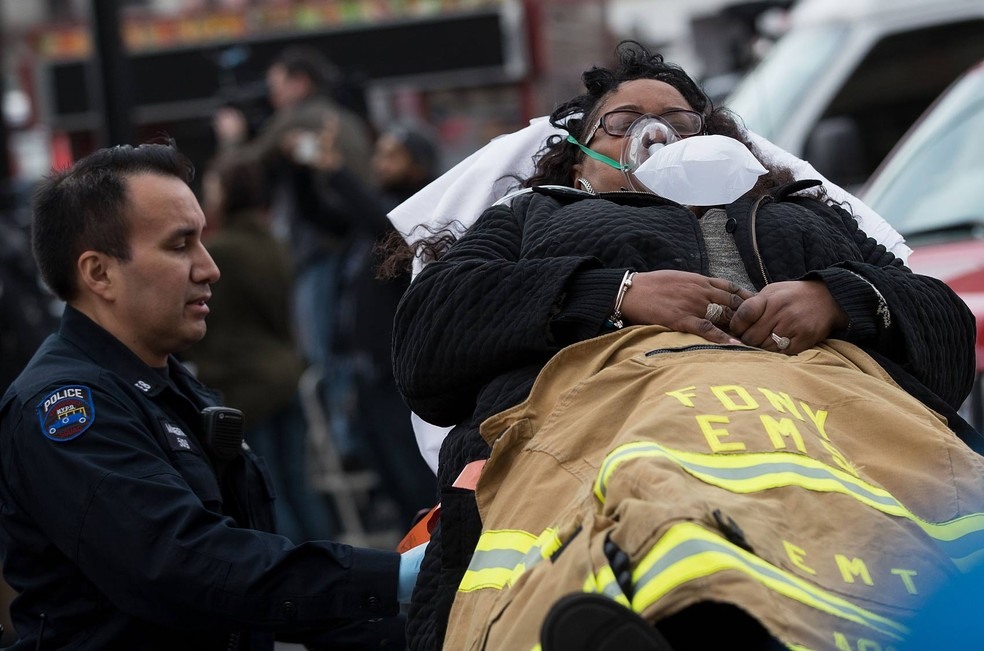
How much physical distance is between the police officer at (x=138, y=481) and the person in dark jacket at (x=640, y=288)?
33 centimetres

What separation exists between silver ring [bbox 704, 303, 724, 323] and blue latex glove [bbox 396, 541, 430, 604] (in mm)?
759

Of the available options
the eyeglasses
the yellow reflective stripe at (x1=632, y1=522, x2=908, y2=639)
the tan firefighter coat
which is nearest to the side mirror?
the eyeglasses

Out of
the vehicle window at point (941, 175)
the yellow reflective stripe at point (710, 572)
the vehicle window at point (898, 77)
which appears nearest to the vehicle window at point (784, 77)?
the vehicle window at point (898, 77)

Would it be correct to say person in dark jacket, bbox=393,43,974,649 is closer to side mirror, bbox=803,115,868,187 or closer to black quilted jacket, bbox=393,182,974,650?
black quilted jacket, bbox=393,182,974,650

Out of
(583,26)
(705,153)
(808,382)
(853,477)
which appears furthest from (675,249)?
(583,26)

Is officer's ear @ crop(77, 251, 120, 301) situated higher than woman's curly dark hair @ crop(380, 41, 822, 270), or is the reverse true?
woman's curly dark hair @ crop(380, 41, 822, 270)

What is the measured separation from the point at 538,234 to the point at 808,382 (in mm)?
805

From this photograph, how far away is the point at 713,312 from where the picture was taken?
310 centimetres

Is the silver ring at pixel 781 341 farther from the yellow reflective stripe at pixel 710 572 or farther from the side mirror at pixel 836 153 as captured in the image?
the side mirror at pixel 836 153

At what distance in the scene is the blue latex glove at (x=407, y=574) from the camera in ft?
10.6

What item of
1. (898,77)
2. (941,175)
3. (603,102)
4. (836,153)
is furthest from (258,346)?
(603,102)

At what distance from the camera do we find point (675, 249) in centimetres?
336

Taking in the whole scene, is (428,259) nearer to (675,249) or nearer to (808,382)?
(675,249)

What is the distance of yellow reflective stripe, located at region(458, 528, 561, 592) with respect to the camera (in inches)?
103
